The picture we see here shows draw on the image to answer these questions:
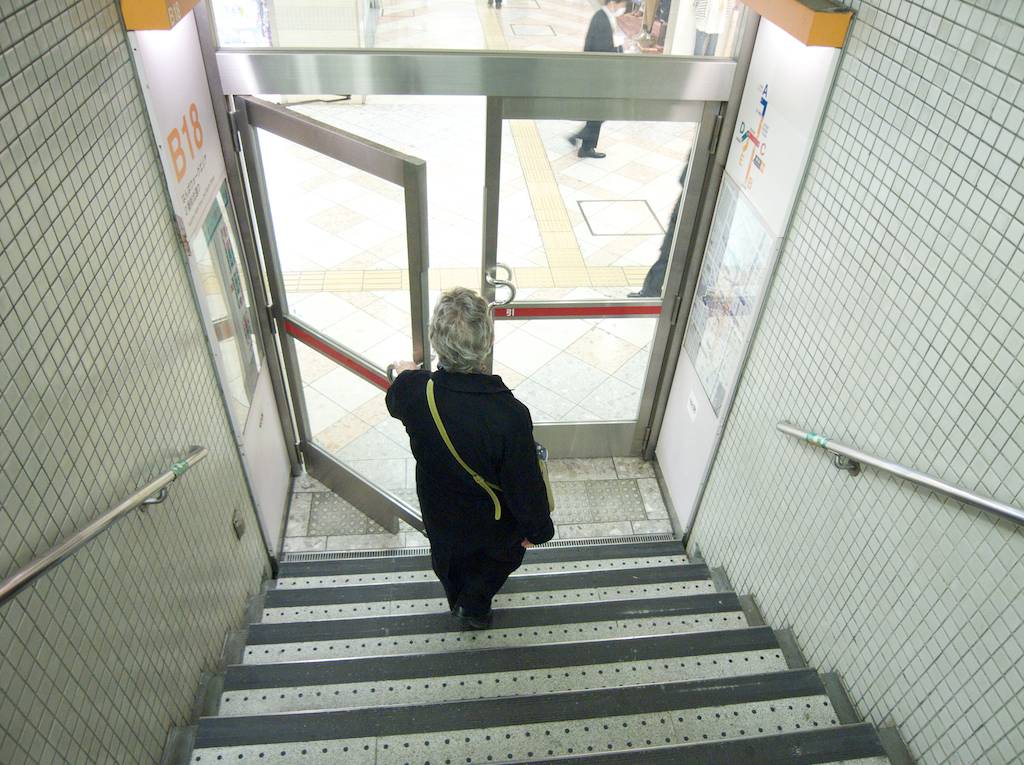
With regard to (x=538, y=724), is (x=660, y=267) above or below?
above

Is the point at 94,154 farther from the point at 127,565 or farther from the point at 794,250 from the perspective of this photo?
the point at 794,250

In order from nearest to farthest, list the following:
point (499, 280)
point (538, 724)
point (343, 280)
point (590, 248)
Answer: point (538, 724), point (499, 280), point (590, 248), point (343, 280)

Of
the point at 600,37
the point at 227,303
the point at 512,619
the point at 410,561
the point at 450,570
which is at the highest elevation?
the point at 600,37

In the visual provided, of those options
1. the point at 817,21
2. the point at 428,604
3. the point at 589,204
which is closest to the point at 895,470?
the point at 817,21

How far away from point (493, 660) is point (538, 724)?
0.44 m

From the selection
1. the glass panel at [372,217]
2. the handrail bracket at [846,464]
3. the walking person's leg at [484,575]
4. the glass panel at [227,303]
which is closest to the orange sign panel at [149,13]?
the glass panel at [227,303]

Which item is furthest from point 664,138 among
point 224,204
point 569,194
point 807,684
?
point 807,684

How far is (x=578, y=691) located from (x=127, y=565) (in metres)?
1.52

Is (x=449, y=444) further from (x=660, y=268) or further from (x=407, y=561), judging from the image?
(x=660, y=268)

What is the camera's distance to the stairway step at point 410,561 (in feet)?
12.3

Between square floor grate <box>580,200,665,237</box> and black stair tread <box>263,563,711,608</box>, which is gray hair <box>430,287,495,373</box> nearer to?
black stair tread <box>263,563,711,608</box>

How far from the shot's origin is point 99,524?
182 cm

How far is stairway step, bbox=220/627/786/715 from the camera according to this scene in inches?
102

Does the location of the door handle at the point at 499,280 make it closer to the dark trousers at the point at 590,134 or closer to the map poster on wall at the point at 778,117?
the dark trousers at the point at 590,134
